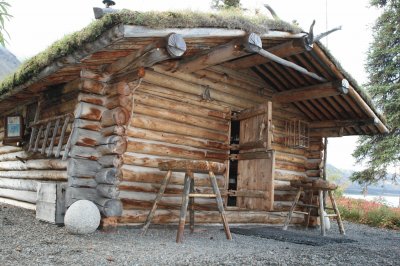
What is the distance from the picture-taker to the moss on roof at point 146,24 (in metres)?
5.37

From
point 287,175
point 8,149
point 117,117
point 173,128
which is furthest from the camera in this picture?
point 8,149

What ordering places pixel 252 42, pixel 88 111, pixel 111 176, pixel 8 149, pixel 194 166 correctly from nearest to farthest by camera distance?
pixel 194 166 → pixel 252 42 → pixel 111 176 → pixel 88 111 → pixel 8 149

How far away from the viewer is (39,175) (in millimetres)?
8609

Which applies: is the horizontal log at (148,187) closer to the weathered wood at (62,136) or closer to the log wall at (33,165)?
the log wall at (33,165)

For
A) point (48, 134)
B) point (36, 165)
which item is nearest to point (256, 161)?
point (48, 134)

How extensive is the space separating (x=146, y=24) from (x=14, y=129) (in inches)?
211

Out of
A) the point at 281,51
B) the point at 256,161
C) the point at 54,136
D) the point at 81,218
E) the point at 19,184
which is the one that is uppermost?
the point at 281,51

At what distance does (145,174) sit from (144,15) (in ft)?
10.2

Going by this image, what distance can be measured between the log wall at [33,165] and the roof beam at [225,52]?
2240mm

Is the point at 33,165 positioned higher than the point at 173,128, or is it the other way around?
the point at 173,128

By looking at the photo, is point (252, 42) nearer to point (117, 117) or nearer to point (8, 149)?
point (117, 117)

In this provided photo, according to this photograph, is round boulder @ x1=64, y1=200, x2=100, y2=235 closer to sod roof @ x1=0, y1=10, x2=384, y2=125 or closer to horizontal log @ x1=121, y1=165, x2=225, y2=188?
horizontal log @ x1=121, y1=165, x2=225, y2=188

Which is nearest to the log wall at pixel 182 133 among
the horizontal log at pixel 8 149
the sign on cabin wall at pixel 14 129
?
the sign on cabin wall at pixel 14 129

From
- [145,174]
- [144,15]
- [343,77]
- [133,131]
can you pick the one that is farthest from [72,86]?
[343,77]
